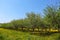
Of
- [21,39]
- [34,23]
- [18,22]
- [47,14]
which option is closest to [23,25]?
[18,22]

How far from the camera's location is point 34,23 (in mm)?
66688

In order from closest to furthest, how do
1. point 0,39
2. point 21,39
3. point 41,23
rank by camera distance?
point 0,39 < point 21,39 < point 41,23

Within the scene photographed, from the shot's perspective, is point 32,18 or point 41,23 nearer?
point 41,23

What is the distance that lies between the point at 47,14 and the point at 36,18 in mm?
13928

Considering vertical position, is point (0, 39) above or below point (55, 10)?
below

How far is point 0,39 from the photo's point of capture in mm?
12727

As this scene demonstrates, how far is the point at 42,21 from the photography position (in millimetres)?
65250

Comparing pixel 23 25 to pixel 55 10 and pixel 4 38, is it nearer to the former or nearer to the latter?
pixel 55 10

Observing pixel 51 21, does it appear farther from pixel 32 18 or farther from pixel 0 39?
pixel 0 39

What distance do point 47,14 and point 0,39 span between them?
145 ft

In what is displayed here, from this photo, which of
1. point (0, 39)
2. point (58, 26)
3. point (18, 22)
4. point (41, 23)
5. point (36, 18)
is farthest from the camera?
point (18, 22)

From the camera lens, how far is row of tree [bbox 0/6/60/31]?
174 feet

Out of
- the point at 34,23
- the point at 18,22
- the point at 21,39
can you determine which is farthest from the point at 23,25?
the point at 21,39

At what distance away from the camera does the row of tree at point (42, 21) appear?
53.1m
